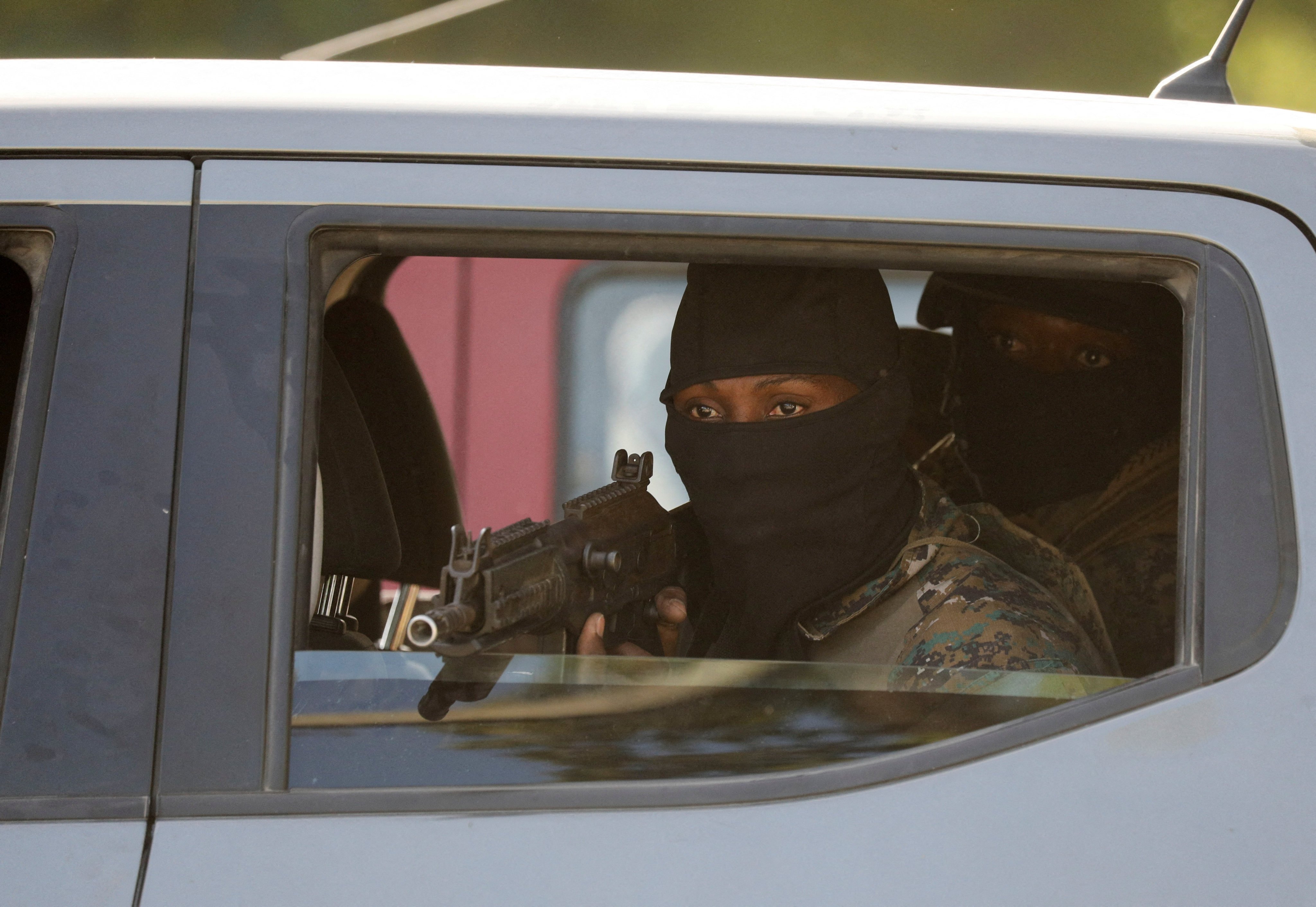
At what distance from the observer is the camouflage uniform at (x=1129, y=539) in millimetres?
1505

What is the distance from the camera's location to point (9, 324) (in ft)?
4.61

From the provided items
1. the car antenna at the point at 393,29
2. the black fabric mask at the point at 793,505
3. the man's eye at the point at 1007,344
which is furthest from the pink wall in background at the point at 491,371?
the black fabric mask at the point at 793,505

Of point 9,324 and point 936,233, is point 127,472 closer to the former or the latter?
point 9,324

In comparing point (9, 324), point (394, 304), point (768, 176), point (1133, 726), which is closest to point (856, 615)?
point (1133, 726)

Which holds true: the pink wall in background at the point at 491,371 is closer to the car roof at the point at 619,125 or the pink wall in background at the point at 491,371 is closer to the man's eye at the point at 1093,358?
the man's eye at the point at 1093,358

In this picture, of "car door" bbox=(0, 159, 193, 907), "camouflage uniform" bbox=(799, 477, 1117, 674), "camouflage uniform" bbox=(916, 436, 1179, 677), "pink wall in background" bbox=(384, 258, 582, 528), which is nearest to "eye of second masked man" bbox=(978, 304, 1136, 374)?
"camouflage uniform" bbox=(916, 436, 1179, 677)

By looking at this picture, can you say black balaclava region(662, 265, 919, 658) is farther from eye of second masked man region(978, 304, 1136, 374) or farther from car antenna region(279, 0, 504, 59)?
car antenna region(279, 0, 504, 59)

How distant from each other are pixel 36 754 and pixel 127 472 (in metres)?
0.25

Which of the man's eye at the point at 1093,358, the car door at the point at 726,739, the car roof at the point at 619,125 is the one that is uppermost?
the man's eye at the point at 1093,358

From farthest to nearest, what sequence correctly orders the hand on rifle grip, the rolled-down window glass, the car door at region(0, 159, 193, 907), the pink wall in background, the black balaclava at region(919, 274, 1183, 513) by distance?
1. the pink wall in background
2. the black balaclava at region(919, 274, 1183, 513)
3. the hand on rifle grip
4. the rolled-down window glass
5. the car door at region(0, 159, 193, 907)

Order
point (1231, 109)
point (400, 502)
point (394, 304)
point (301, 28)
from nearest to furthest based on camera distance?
point (1231, 109) < point (400, 502) < point (394, 304) < point (301, 28)

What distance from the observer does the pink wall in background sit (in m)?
4.02

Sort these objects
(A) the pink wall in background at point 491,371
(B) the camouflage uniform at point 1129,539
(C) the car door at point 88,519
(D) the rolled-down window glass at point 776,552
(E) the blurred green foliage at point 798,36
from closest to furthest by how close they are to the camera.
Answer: (C) the car door at point 88,519 → (D) the rolled-down window glass at point 776,552 → (B) the camouflage uniform at point 1129,539 → (A) the pink wall in background at point 491,371 → (E) the blurred green foliage at point 798,36

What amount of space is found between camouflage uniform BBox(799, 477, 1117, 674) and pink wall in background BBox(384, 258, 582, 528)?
8.41 ft
